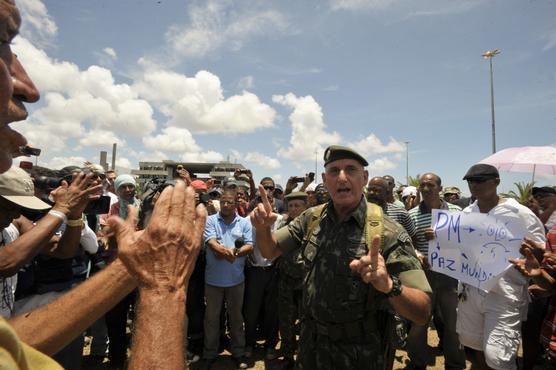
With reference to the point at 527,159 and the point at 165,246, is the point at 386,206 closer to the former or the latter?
the point at 527,159

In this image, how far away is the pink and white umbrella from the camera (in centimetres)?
551

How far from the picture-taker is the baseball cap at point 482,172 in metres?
3.51

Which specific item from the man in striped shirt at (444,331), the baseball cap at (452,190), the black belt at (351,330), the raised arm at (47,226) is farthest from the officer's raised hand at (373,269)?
the baseball cap at (452,190)

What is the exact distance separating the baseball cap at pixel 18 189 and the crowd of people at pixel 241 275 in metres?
0.01

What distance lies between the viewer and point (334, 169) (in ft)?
8.86

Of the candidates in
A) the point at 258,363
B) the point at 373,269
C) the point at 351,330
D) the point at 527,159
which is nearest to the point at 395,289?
the point at 373,269

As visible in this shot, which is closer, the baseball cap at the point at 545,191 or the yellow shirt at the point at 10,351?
the yellow shirt at the point at 10,351

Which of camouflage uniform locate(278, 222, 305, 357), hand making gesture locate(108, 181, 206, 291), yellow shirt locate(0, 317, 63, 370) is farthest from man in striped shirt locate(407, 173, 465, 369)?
yellow shirt locate(0, 317, 63, 370)

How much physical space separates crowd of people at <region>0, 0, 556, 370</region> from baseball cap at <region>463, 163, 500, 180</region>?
0.05 ft

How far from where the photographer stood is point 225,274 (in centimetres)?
472

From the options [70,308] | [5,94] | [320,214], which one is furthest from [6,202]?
[320,214]

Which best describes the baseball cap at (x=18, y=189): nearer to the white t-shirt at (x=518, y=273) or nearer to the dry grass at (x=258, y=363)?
the dry grass at (x=258, y=363)

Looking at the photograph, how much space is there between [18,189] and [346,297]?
246cm

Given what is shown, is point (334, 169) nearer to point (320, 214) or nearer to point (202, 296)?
point (320, 214)
